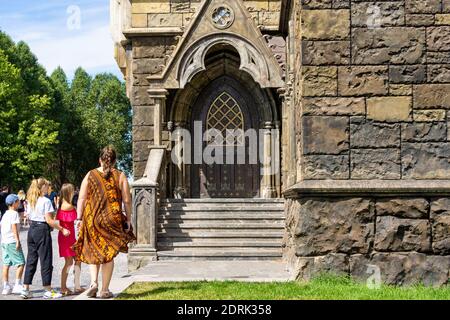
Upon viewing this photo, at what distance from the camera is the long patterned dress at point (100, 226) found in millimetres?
7992

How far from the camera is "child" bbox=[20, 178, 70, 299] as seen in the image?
9.56m

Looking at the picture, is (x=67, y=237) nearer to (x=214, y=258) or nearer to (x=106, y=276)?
(x=106, y=276)

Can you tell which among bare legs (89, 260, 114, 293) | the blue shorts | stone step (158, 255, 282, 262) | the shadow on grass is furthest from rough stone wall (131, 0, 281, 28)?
bare legs (89, 260, 114, 293)

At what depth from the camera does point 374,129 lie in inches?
358

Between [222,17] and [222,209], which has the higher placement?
[222,17]

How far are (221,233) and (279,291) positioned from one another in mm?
5760

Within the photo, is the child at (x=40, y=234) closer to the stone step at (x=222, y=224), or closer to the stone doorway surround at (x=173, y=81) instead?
the stone doorway surround at (x=173, y=81)

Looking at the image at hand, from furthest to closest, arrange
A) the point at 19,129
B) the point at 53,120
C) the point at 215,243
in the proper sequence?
the point at 53,120 < the point at 19,129 < the point at 215,243

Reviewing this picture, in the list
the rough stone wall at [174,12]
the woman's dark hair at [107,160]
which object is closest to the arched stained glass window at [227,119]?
the rough stone wall at [174,12]

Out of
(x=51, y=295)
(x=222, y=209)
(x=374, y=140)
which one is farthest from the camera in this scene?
(x=222, y=209)

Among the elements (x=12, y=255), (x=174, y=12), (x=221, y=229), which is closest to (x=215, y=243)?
(x=221, y=229)

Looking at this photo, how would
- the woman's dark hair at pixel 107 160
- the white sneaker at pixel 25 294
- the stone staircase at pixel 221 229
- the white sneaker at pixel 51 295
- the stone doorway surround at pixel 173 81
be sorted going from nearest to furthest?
the woman's dark hair at pixel 107 160 → the white sneaker at pixel 51 295 → the white sneaker at pixel 25 294 → the stone staircase at pixel 221 229 → the stone doorway surround at pixel 173 81
